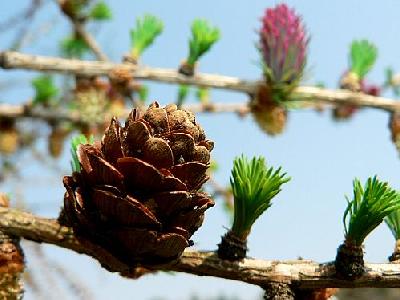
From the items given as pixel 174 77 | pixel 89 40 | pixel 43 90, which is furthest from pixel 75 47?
pixel 174 77

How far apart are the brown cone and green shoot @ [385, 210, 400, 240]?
21 centimetres

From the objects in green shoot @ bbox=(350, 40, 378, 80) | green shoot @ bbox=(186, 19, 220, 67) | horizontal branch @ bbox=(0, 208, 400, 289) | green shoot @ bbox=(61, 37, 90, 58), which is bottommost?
horizontal branch @ bbox=(0, 208, 400, 289)

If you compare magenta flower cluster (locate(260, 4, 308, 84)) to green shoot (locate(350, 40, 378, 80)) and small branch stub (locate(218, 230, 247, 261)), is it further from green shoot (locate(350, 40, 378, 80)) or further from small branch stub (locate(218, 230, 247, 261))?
small branch stub (locate(218, 230, 247, 261))

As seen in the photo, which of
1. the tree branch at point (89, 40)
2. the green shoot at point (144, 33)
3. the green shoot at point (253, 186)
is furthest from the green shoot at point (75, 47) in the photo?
the green shoot at point (253, 186)

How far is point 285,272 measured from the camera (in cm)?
→ 58

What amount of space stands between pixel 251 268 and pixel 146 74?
35.5 inches

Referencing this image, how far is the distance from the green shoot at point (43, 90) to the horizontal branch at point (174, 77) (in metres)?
0.52

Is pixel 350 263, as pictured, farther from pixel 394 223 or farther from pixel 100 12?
pixel 100 12

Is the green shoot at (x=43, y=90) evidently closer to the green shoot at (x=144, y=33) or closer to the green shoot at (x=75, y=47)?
the green shoot at (x=75, y=47)

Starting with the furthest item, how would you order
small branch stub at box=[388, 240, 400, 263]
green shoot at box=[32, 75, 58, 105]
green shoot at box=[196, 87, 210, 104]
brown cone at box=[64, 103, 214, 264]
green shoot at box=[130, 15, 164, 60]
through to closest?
green shoot at box=[196, 87, 210, 104]
green shoot at box=[32, 75, 58, 105]
green shoot at box=[130, 15, 164, 60]
small branch stub at box=[388, 240, 400, 263]
brown cone at box=[64, 103, 214, 264]

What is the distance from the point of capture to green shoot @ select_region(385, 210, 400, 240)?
623mm

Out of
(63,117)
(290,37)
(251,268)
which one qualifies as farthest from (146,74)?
(251,268)

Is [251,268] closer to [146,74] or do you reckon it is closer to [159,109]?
[159,109]

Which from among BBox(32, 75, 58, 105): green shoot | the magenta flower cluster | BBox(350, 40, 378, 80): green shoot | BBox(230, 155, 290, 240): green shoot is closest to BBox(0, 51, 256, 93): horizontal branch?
the magenta flower cluster
